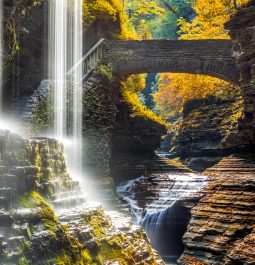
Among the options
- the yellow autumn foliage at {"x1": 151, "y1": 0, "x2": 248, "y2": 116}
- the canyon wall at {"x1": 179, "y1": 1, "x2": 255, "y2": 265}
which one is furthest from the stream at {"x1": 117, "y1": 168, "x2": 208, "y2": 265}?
the yellow autumn foliage at {"x1": 151, "y1": 0, "x2": 248, "y2": 116}

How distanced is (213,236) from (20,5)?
862 centimetres

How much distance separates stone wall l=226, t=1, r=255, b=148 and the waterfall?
22.2ft

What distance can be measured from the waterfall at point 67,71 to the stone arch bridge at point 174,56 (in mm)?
2142

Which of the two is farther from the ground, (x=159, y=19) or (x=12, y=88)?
(x=159, y=19)

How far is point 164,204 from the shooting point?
54.7ft

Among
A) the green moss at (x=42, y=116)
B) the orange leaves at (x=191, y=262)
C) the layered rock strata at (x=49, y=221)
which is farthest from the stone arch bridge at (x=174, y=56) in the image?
the layered rock strata at (x=49, y=221)

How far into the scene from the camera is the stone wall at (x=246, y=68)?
1448 cm

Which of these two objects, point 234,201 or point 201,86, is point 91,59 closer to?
point 201,86

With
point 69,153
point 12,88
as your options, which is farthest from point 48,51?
point 69,153

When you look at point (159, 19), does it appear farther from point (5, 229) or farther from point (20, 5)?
point (5, 229)

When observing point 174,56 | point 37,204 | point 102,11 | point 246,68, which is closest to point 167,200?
point 246,68

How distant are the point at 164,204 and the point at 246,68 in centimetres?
661

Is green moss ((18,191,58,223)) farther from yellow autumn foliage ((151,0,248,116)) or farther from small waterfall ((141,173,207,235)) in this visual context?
yellow autumn foliage ((151,0,248,116))

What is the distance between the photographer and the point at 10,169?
18.0ft
